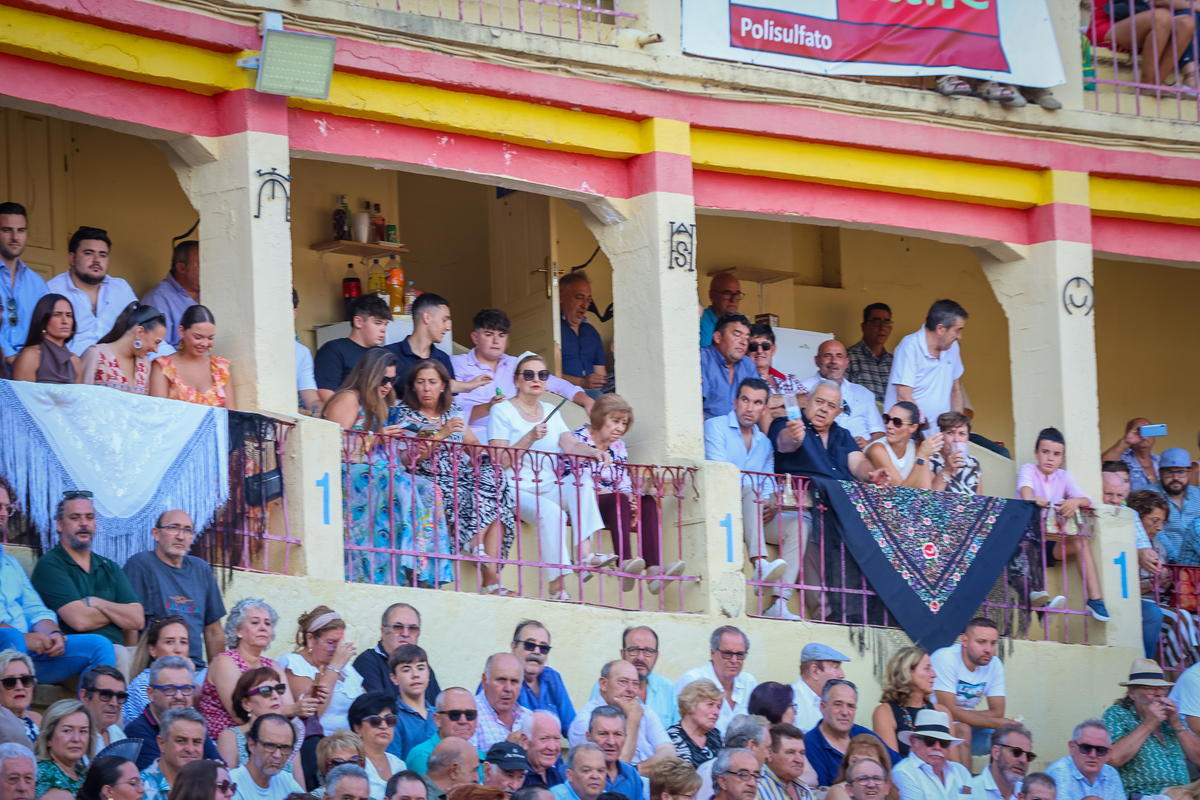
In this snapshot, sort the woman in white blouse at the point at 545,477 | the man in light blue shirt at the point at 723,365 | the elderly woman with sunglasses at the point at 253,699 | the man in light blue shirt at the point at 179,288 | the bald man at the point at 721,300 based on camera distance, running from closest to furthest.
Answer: the elderly woman with sunglasses at the point at 253,699 → the woman in white blouse at the point at 545,477 → the man in light blue shirt at the point at 179,288 → the man in light blue shirt at the point at 723,365 → the bald man at the point at 721,300

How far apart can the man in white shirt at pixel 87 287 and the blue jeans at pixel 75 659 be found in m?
2.57

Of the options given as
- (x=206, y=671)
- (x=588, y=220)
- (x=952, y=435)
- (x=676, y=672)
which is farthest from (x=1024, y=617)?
(x=206, y=671)

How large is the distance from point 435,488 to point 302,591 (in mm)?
1082

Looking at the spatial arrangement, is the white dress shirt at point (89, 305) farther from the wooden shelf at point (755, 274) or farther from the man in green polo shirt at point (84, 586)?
the wooden shelf at point (755, 274)

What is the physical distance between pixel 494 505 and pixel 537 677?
1385 mm

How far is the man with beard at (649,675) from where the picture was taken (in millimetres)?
9305

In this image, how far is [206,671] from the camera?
8297 millimetres

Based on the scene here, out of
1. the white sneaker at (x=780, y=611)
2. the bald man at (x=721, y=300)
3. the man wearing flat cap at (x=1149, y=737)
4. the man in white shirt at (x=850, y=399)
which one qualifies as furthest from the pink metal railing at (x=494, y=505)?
the man wearing flat cap at (x=1149, y=737)

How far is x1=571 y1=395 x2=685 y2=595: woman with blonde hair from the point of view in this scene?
420 inches

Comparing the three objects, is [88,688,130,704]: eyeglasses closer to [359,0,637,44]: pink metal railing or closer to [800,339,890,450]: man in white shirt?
[359,0,637,44]: pink metal railing

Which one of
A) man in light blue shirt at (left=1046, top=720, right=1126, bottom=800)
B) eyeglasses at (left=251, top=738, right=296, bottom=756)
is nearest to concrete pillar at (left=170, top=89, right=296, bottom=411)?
eyeglasses at (left=251, top=738, right=296, bottom=756)

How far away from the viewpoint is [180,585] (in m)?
8.55

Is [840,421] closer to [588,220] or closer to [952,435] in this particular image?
[952,435]

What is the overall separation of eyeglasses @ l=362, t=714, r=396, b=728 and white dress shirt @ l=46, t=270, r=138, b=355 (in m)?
3.10
